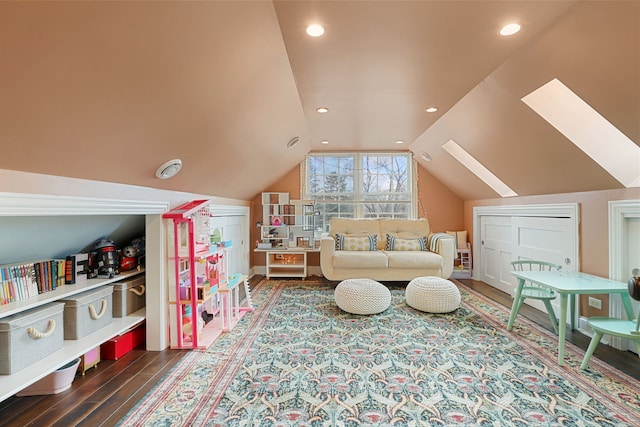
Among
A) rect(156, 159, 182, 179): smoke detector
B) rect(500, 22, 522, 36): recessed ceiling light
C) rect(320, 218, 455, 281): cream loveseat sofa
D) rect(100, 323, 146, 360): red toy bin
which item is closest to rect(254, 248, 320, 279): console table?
rect(320, 218, 455, 281): cream loveseat sofa

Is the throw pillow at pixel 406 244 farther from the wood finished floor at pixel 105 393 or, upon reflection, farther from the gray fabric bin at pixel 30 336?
the gray fabric bin at pixel 30 336

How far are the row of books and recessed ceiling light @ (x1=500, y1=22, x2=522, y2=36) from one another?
10.6ft

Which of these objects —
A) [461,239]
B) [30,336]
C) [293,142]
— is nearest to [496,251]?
[461,239]

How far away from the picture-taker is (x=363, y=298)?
318 cm

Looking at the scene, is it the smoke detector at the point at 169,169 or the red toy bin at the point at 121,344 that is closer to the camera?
the smoke detector at the point at 169,169

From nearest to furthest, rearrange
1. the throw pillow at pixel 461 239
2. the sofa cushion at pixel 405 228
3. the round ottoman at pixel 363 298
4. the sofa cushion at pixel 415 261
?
1. the round ottoman at pixel 363 298
2. the sofa cushion at pixel 415 261
3. the sofa cushion at pixel 405 228
4. the throw pillow at pixel 461 239

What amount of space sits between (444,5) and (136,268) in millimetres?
3038

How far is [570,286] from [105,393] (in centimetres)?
337

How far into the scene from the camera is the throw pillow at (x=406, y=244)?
15.4 feet

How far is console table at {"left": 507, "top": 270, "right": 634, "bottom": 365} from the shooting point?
220 cm

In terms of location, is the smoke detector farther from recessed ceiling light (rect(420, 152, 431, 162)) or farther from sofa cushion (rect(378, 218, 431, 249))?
recessed ceiling light (rect(420, 152, 431, 162))

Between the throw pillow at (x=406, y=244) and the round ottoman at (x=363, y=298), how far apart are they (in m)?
1.53

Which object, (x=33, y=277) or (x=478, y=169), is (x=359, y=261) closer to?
(x=478, y=169)

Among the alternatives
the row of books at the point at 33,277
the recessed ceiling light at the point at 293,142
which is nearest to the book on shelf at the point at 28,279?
the row of books at the point at 33,277
